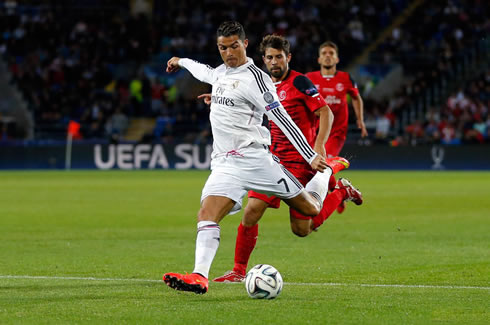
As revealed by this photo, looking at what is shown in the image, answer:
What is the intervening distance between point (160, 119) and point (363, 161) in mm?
7793

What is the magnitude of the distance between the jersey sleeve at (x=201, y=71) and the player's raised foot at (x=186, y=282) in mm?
1806

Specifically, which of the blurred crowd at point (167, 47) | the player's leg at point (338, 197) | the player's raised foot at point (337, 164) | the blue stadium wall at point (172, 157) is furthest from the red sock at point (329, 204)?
the blurred crowd at point (167, 47)

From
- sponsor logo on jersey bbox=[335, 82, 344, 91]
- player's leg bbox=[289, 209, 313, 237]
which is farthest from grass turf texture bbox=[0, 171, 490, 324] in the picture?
sponsor logo on jersey bbox=[335, 82, 344, 91]

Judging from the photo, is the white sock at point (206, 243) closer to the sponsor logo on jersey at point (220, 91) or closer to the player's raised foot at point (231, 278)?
the sponsor logo on jersey at point (220, 91)

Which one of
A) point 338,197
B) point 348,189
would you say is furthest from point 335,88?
point 338,197

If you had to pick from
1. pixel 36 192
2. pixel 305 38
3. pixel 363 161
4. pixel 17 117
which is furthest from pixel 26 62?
pixel 36 192

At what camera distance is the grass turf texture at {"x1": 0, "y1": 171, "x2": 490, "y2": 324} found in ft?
21.7

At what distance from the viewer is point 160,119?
3522 cm

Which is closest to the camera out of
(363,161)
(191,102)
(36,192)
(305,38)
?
(36,192)

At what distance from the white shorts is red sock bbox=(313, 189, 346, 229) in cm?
215

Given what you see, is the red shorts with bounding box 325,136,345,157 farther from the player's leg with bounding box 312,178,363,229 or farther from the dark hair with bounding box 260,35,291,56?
the dark hair with bounding box 260,35,291,56

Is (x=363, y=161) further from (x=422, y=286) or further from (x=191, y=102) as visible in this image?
(x=422, y=286)

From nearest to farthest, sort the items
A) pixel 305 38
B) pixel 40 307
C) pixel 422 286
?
1. pixel 40 307
2. pixel 422 286
3. pixel 305 38

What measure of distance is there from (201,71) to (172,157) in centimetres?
2556
